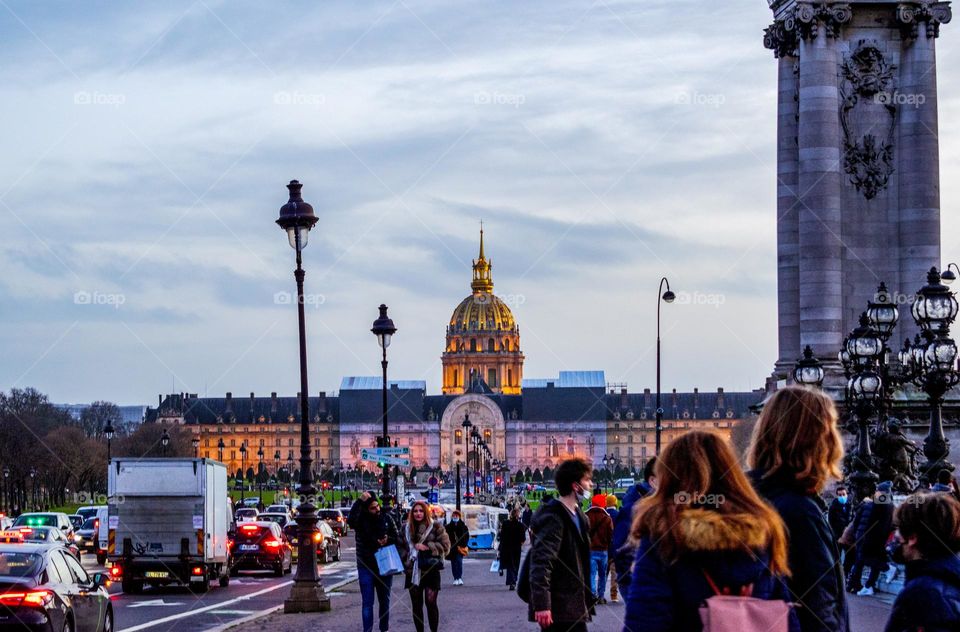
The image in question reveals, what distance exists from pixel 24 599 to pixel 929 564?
36.9 feet

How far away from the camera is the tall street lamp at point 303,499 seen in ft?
85.6

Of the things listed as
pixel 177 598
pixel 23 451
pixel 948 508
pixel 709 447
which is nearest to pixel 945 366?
pixel 177 598

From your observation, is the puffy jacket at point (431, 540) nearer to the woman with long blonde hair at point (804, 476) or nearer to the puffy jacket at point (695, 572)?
the woman with long blonde hair at point (804, 476)

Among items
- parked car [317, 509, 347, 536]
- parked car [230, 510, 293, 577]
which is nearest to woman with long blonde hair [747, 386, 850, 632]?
parked car [230, 510, 293, 577]

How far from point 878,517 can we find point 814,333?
2584cm

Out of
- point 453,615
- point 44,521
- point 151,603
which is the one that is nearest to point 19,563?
point 453,615

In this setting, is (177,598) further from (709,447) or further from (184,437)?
(184,437)

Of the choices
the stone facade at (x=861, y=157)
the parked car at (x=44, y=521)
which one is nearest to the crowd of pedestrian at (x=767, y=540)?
the stone facade at (x=861, y=157)

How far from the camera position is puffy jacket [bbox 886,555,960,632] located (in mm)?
7906

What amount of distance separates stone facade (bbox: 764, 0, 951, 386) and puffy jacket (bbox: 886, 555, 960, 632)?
36.3 metres

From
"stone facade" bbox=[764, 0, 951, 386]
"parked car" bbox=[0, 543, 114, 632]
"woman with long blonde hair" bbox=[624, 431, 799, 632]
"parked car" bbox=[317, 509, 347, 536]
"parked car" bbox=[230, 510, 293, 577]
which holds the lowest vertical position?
"parked car" bbox=[317, 509, 347, 536]

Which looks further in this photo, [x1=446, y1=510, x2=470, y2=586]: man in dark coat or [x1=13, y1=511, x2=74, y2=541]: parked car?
[x1=13, y1=511, x2=74, y2=541]: parked car

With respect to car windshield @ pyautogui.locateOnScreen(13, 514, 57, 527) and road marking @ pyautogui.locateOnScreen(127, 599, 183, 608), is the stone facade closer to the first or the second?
road marking @ pyautogui.locateOnScreen(127, 599, 183, 608)

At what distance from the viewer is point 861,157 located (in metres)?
44.8
